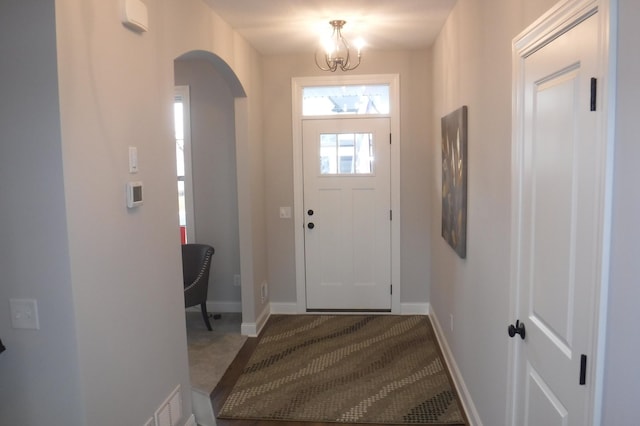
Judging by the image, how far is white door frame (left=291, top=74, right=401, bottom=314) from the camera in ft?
15.4

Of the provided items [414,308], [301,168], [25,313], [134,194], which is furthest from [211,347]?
[25,313]

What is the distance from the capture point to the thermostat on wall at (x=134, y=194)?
2123 millimetres

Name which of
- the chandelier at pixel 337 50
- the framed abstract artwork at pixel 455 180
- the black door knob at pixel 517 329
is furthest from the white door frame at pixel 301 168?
the black door knob at pixel 517 329

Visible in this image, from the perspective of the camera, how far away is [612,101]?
123cm

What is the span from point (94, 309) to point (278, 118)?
3.19 meters

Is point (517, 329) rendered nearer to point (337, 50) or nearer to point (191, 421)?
point (191, 421)

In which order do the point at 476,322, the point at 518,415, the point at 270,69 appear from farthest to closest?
the point at 270,69, the point at 476,322, the point at 518,415

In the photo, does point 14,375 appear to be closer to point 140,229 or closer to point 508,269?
point 140,229

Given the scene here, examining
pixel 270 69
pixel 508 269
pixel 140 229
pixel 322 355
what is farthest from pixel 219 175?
pixel 508 269

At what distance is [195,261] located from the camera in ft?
15.2

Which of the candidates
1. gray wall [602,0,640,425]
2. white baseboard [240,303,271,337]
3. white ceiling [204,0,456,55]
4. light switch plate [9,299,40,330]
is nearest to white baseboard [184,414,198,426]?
light switch plate [9,299,40,330]

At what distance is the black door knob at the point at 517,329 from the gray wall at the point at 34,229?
170 cm

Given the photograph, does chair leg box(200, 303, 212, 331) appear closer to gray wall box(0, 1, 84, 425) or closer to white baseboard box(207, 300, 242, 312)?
white baseboard box(207, 300, 242, 312)

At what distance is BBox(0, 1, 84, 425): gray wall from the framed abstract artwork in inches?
88.2
